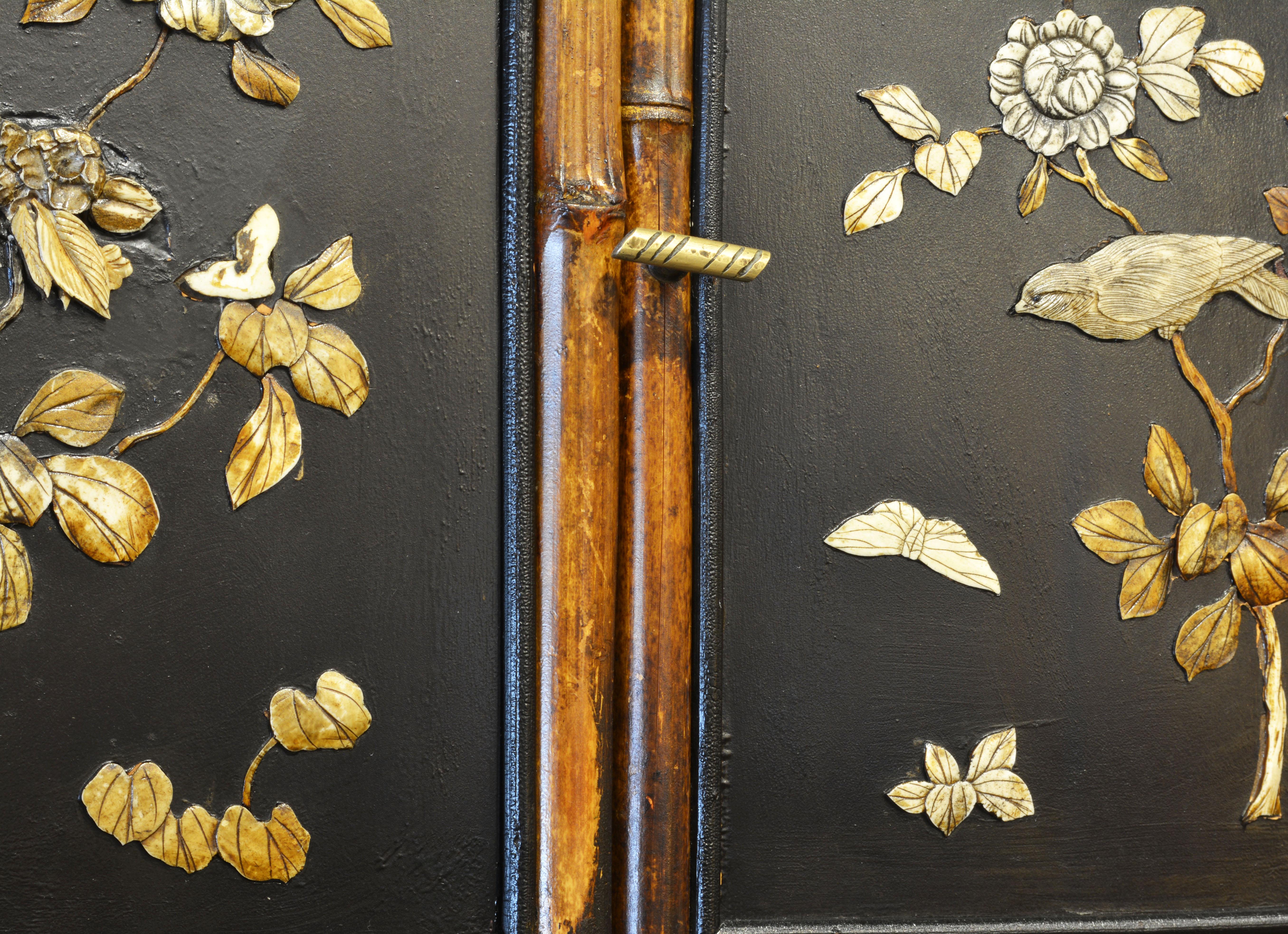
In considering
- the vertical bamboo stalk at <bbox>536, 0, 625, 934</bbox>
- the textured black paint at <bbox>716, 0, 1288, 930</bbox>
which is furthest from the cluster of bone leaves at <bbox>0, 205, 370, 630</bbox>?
the textured black paint at <bbox>716, 0, 1288, 930</bbox>

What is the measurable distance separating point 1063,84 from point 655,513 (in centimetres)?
35

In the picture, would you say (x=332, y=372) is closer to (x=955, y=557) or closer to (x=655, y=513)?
(x=655, y=513)

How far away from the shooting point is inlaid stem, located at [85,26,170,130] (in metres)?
0.44

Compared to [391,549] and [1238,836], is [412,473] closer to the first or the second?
[391,549]

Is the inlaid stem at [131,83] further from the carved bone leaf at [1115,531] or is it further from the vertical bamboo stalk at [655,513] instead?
the carved bone leaf at [1115,531]

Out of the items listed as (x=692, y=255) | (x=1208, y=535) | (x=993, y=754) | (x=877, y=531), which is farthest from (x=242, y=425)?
(x=1208, y=535)

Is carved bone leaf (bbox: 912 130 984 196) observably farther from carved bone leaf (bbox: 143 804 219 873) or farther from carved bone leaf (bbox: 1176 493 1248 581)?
carved bone leaf (bbox: 143 804 219 873)

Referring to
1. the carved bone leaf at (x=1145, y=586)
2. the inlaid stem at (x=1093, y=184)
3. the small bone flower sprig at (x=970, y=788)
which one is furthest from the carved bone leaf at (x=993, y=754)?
the inlaid stem at (x=1093, y=184)

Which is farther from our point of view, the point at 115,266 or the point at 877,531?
the point at 877,531

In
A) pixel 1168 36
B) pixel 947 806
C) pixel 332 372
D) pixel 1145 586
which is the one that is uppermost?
pixel 1168 36

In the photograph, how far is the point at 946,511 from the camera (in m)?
0.55

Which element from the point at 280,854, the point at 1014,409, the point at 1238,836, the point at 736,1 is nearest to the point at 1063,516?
the point at 1014,409

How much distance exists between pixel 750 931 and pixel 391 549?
283 millimetres

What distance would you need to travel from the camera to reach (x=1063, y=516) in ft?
1.84
